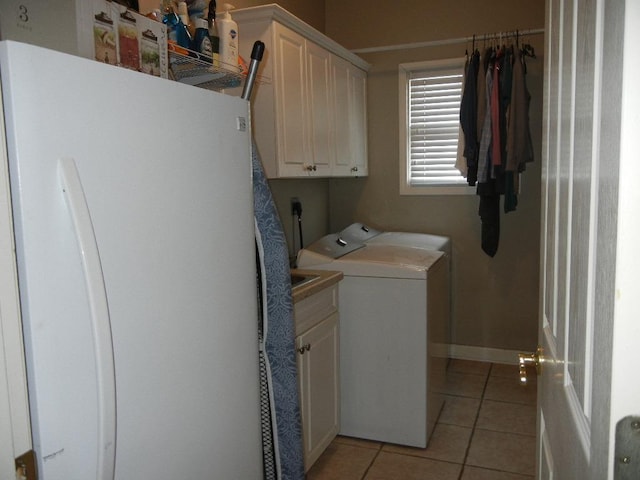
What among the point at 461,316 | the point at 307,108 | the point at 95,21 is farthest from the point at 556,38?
the point at 461,316

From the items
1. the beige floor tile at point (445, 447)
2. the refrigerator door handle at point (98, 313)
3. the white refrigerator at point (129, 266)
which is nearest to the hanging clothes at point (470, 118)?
the beige floor tile at point (445, 447)

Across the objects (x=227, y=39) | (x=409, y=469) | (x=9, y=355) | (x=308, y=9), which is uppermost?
(x=308, y=9)

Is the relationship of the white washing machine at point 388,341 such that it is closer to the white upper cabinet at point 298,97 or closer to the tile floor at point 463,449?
the tile floor at point 463,449

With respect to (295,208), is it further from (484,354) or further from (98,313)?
(98,313)

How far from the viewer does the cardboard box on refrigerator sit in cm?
108

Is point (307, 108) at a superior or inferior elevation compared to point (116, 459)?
superior

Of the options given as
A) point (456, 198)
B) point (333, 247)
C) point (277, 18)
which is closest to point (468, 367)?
point (456, 198)

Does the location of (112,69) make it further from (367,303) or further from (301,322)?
(367,303)

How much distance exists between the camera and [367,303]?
259cm

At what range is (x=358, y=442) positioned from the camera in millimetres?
2670

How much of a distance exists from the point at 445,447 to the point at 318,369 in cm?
84

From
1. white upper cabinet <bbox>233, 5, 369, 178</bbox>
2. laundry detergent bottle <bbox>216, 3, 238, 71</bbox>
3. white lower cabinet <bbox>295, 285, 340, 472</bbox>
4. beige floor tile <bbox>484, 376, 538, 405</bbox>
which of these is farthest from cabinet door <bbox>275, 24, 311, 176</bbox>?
beige floor tile <bbox>484, 376, 538, 405</bbox>

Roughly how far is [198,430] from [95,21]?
967mm

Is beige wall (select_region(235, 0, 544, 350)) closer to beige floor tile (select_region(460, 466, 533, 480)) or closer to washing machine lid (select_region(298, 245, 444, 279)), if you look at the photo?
washing machine lid (select_region(298, 245, 444, 279))
